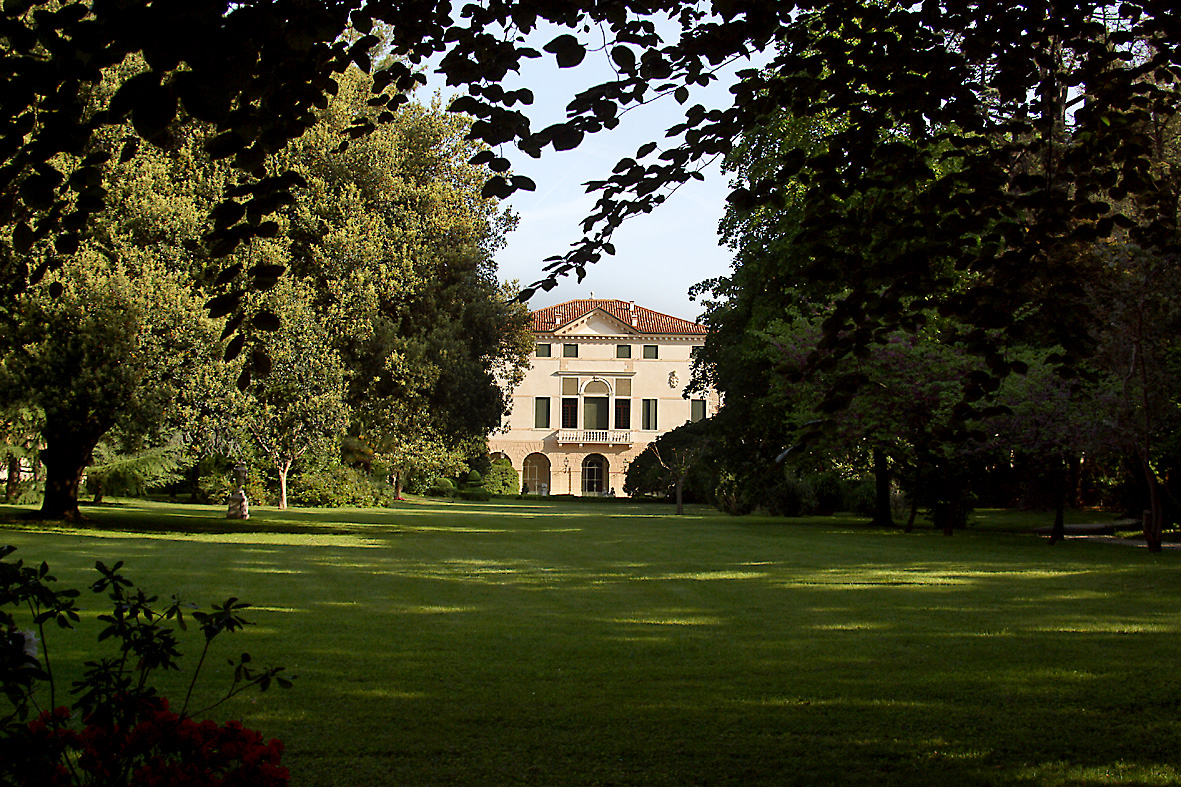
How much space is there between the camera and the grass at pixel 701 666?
4.79 meters

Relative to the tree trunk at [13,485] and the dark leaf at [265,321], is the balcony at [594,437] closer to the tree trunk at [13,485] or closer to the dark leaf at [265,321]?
the tree trunk at [13,485]

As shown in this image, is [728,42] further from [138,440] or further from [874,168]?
[138,440]

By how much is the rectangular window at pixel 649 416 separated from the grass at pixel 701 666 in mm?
49879

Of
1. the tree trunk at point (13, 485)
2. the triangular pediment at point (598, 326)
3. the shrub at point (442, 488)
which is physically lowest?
the shrub at point (442, 488)

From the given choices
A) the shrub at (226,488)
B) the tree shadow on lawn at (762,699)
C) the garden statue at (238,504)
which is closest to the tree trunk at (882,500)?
the garden statue at (238,504)

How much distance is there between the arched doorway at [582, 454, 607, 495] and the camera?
218 ft

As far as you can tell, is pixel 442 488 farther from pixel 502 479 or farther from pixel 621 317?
pixel 621 317

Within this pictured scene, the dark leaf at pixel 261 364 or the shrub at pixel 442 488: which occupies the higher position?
the dark leaf at pixel 261 364

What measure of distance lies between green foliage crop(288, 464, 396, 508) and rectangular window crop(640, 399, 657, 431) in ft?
102

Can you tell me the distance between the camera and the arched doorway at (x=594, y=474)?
218 ft

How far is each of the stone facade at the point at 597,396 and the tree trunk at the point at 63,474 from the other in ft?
143

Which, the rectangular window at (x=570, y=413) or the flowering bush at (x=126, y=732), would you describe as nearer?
the flowering bush at (x=126, y=732)

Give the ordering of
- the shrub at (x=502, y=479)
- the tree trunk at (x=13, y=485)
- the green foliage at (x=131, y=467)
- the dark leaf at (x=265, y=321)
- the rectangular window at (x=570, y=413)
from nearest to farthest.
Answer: the dark leaf at (x=265, y=321)
the tree trunk at (x=13, y=485)
the green foliage at (x=131, y=467)
the shrub at (x=502, y=479)
the rectangular window at (x=570, y=413)

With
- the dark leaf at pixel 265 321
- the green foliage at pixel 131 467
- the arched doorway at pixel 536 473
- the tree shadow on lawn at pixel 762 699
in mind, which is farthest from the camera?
the arched doorway at pixel 536 473
